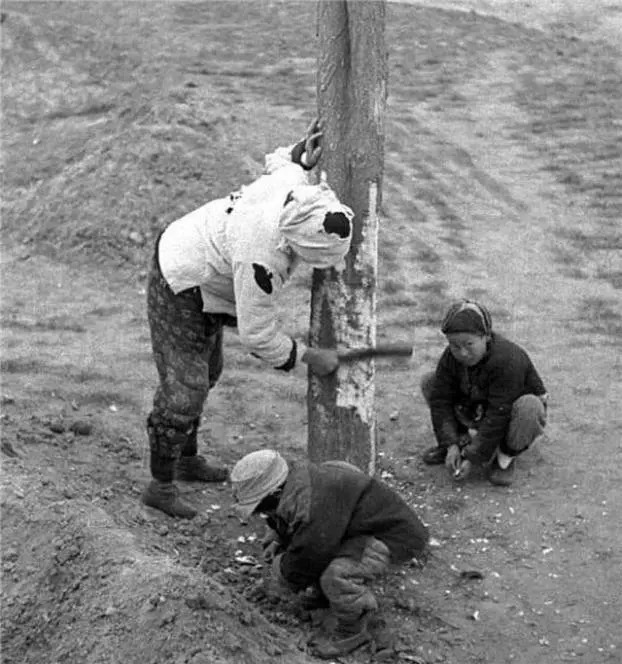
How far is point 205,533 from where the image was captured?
562cm

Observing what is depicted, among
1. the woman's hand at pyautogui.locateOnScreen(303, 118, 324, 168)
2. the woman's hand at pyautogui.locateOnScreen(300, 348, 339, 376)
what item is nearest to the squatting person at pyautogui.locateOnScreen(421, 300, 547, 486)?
the woman's hand at pyautogui.locateOnScreen(300, 348, 339, 376)

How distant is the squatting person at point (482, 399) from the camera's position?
5734mm

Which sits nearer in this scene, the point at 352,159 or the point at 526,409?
the point at 352,159

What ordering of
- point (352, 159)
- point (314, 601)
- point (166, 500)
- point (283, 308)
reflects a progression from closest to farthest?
point (314, 601), point (352, 159), point (166, 500), point (283, 308)

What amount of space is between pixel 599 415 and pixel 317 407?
A: 1919 mm

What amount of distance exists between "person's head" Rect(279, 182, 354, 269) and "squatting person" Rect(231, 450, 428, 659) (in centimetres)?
78

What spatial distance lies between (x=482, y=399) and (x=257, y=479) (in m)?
1.71

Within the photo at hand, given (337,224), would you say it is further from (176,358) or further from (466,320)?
(466,320)

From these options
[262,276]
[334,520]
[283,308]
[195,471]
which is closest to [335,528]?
[334,520]

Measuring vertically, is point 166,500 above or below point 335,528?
below

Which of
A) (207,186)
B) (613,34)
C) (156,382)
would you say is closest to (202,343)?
(156,382)

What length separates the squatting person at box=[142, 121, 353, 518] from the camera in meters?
4.81

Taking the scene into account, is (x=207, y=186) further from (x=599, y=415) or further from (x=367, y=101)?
(x=367, y=101)

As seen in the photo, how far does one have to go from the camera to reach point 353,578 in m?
4.74
